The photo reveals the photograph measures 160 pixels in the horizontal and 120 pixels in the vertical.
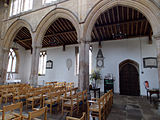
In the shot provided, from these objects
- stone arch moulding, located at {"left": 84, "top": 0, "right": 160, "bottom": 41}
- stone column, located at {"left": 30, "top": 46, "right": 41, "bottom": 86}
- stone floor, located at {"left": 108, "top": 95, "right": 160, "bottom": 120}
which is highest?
stone arch moulding, located at {"left": 84, "top": 0, "right": 160, "bottom": 41}

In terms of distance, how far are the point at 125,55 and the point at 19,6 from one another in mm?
10544

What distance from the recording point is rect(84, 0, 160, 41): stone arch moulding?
5.02 m

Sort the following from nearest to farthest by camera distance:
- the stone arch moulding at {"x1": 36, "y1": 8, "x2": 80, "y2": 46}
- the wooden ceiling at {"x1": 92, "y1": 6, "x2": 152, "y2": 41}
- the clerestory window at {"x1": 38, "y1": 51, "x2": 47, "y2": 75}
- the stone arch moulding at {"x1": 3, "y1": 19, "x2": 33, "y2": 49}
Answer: the stone arch moulding at {"x1": 36, "y1": 8, "x2": 80, "y2": 46}
the wooden ceiling at {"x1": 92, "y1": 6, "x2": 152, "y2": 41}
the stone arch moulding at {"x1": 3, "y1": 19, "x2": 33, "y2": 49}
the clerestory window at {"x1": 38, "y1": 51, "x2": 47, "y2": 75}

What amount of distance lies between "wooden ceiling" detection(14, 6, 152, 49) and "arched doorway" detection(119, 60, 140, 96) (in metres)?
2.50

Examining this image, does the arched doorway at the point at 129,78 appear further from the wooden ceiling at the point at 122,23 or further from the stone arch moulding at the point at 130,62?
the wooden ceiling at the point at 122,23

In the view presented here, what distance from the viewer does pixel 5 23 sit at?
998 cm

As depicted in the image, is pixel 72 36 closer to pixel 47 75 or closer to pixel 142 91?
pixel 47 75

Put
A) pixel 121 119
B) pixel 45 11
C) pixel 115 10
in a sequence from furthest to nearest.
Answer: pixel 45 11 < pixel 115 10 < pixel 121 119

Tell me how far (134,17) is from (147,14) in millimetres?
2190

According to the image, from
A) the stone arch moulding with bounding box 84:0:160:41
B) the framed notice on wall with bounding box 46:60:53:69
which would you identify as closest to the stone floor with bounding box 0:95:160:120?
the stone arch moulding with bounding box 84:0:160:41

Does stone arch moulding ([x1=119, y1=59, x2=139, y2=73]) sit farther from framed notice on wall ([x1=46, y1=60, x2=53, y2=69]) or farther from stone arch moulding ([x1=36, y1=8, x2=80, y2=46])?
framed notice on wall ([x1=46, y1=60, x2=53, y2=69])

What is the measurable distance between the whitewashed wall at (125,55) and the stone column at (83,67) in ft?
13.2

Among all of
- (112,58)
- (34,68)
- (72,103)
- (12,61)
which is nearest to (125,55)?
(112,58)

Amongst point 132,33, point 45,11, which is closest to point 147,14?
point 132,33
